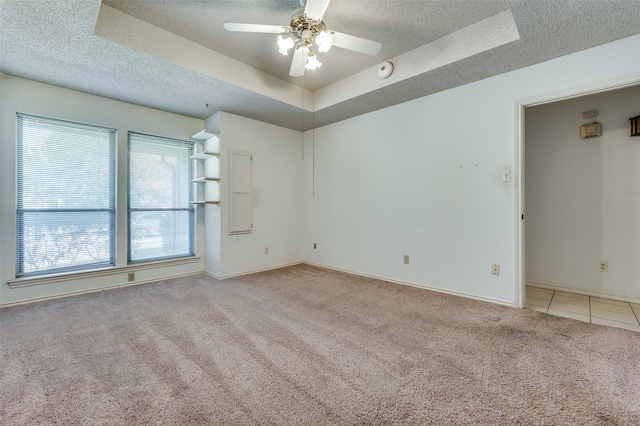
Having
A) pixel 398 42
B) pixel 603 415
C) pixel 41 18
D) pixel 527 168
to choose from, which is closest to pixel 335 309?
pixel 603 415

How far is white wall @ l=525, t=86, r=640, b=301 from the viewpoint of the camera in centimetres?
287

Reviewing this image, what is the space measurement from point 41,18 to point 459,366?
384 cm

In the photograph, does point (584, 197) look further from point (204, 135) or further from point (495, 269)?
point (204, 135)

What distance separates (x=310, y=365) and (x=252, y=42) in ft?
9.84

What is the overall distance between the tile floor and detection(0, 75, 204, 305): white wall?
460 cm

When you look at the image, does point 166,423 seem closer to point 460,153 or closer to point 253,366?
point 253,366

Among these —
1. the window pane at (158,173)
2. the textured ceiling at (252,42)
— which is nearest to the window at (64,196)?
the window pane at (158,173)

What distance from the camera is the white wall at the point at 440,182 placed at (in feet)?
8.94

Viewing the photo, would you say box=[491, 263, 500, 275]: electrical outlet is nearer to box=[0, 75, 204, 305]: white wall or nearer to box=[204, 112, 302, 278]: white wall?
box=[204, 112, 302, 278]: white wall

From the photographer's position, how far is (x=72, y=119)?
10.3 feet

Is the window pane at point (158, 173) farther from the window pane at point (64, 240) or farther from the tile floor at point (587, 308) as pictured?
the tile floor at point (587, 308)

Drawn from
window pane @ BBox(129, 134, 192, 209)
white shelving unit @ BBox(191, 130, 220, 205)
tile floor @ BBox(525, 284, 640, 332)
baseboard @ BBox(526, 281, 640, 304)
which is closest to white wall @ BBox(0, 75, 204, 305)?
window pane @ BBox(129, 134, 192, 209)

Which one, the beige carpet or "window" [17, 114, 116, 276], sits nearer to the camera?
the beige carpet

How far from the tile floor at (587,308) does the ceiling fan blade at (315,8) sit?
131 inches
